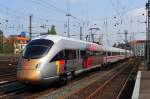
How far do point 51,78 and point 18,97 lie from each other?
9.63 ft

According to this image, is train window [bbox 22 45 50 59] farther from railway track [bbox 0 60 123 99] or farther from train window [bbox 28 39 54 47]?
railway track [bbox 0 60 123 99]

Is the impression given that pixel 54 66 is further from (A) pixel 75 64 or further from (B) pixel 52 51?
(A) pixel 75 64

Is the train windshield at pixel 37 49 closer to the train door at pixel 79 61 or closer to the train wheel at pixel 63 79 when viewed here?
the train wheel at pixel 63 79

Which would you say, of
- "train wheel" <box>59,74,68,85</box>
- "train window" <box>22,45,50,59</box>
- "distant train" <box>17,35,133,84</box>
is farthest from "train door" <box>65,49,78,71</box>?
"train window" <box>22,45,50,59</box>

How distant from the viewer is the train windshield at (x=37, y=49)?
778 inches

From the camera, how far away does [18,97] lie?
1762 centimetres

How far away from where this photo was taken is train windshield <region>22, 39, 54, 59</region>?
19750 mm

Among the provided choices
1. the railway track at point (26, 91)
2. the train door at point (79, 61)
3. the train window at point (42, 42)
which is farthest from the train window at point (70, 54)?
the train window at point (42, 42)

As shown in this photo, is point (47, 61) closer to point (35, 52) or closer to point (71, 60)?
point (35, 52)

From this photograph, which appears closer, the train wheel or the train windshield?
the train windshield

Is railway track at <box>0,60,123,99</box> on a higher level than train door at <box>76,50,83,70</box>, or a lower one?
lower

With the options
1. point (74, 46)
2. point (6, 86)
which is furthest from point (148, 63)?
point (6, 86)

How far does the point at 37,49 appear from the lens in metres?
20.1

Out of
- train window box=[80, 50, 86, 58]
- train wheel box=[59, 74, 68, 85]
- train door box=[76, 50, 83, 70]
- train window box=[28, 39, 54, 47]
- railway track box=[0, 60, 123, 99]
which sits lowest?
railway track box=[0, 60, 123, 99]
